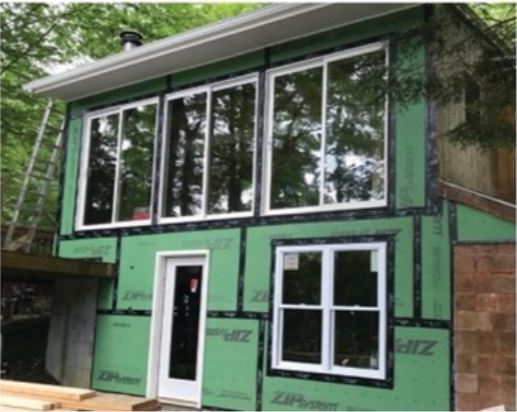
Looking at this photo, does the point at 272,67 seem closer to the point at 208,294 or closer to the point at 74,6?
the point at 208,294

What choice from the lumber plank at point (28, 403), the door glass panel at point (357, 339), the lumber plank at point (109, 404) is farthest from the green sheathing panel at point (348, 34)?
the lumber plank at point (28, 403)

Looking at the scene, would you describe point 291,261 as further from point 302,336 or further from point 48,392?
point 48,392

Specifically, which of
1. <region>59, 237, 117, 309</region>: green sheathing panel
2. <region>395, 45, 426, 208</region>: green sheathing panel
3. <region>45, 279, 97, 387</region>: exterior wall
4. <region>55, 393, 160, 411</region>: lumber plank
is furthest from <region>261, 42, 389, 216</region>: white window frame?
<region>55, 393, 160, 411</region>: lumber plank

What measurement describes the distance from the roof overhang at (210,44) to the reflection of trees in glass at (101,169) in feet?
1.88

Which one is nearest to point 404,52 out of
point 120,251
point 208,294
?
point 208,294

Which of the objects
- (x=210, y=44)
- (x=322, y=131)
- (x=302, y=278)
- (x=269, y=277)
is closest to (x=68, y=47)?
(x=210, y=44)

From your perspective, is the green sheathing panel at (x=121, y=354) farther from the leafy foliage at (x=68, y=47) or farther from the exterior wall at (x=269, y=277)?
the leafy foliage at (x=68, y=47)

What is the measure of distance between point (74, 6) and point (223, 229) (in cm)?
851

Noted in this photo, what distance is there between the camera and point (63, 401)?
3.91 meters

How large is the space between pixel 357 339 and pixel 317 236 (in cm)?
119

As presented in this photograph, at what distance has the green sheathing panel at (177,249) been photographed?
288 inches

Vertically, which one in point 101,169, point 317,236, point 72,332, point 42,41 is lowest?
point 72,332

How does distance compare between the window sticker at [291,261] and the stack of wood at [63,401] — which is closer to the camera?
the stack of wood at [63,401]

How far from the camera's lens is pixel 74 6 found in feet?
44.2
